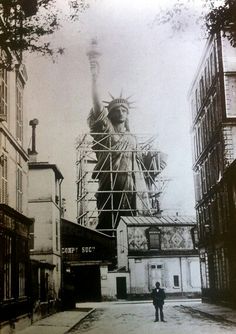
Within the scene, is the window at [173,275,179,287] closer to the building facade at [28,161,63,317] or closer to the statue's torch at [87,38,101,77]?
the building facade at [28,161,63,317]

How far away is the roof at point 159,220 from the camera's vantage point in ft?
34.5

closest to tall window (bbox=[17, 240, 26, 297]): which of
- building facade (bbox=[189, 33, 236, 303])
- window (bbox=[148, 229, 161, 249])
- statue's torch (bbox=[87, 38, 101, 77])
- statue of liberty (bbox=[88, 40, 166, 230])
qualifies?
statue of liberty (bbox=[88, 40, 166, 230])

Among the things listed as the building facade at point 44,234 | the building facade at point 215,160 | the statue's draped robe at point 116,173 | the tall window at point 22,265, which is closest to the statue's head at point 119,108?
the statue's draped robe at point 116,173

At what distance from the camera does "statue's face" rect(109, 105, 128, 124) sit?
9686 millimetres

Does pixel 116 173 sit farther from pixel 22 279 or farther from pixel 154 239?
pixel 22 279

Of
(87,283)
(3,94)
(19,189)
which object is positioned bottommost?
(87,283)

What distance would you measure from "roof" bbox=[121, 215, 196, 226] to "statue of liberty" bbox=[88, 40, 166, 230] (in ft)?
0.41

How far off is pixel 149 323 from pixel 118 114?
10.1ft

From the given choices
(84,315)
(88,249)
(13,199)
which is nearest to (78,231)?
(88,249)

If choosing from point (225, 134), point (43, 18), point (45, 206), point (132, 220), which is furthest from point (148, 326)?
point (43, 18)

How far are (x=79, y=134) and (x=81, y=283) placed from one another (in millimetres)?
3304

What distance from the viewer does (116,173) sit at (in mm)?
10266

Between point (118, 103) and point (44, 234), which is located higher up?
point (118, 103)

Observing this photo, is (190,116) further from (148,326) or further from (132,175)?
(148,326)
